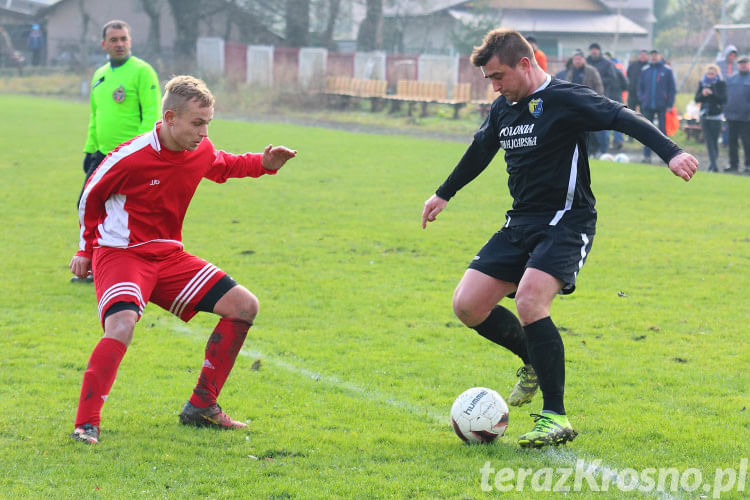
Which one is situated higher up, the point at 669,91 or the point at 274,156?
the point at 669,91

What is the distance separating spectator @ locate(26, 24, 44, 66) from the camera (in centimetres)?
5094

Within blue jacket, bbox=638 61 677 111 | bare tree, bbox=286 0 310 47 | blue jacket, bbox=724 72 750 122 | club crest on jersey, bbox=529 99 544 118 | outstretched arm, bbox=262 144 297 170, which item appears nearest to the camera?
club crest on jersey, bbox=529 99 544 118

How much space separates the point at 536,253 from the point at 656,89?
15445mm

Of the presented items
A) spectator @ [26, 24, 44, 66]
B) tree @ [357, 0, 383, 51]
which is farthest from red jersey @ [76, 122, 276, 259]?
spectator @ [26, 24, 44, 66]

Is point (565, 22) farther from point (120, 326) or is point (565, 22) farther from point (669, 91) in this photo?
point (120, 326)

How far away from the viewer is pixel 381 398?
17.2 ft

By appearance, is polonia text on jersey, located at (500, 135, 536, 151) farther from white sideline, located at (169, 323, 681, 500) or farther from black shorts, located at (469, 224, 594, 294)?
white sideline, located at (169, 323, 681, 500)

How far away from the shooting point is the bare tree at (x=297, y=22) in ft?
140

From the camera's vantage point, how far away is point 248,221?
11.5 metres

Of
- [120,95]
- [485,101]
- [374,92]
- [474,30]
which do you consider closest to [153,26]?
[474,30]

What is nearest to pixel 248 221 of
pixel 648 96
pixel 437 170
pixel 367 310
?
pixel 367 310

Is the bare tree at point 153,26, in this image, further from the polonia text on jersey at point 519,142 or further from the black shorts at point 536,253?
the black shorts at point 536,253

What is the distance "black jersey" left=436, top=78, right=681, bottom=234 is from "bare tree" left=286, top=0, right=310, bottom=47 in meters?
39.2

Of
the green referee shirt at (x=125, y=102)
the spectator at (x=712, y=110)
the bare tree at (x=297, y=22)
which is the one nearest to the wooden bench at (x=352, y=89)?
the bare tree at (x=297, y=22)
